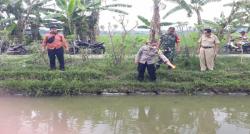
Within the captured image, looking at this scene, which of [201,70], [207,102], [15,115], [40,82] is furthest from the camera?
[201,70]

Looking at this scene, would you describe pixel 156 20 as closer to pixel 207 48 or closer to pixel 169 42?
pixel 169 42

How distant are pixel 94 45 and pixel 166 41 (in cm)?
331

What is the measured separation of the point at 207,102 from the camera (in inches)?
427

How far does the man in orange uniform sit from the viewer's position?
12461mm

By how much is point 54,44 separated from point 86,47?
99.9 inches

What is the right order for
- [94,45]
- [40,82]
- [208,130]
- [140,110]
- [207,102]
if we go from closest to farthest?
[208,130]
[140,110]
[207,102]
[40,82]
[94,45]

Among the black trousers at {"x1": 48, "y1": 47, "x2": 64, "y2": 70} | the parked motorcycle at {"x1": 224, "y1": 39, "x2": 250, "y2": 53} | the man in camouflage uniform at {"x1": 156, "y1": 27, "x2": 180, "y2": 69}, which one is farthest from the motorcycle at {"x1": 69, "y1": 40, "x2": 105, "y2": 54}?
the parked motorcycle at {"x1": 224, "y1": 39, "x2": 250, "y2": 53}

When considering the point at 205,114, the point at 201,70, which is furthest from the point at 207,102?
the point at 201,70

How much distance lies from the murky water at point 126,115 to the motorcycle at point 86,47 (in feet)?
12.7

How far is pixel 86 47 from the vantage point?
14984mm

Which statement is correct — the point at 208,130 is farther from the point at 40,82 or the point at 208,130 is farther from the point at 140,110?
the point at 40,82

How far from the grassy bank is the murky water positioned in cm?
52

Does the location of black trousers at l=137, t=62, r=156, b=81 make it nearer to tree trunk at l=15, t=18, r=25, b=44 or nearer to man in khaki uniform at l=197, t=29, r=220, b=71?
man in khaki uniform at l=197, t=29, r=220, b=71

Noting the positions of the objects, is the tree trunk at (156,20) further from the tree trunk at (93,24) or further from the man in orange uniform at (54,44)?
the man in orange uniform at (54,44)
